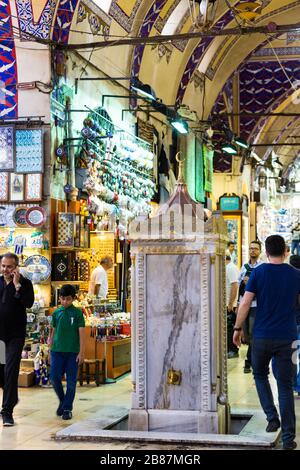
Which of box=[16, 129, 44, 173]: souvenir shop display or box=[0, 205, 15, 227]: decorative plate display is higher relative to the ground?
box=[16, 129, 44, 173]: souvenir shop display

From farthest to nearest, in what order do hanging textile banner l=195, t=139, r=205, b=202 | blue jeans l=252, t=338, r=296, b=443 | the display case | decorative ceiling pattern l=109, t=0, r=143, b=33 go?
the display case
hanging textile banner l=195, t=139, r=205, b=202
decorative ceiling pattern l=109, t=0, r=143, b=33
blue jeans l=252, t=338, r=296, b=443

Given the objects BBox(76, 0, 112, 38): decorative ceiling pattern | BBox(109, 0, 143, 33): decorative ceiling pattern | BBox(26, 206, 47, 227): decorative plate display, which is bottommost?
BBox(26, 206, 47, 227): decorative plate display

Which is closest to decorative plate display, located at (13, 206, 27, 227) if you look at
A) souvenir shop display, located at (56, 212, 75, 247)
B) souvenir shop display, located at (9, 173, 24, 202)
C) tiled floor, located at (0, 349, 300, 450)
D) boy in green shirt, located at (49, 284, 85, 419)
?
souvenir shop display, located at (9, 173, 24, 202)

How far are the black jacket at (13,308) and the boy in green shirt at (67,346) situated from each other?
461 mm

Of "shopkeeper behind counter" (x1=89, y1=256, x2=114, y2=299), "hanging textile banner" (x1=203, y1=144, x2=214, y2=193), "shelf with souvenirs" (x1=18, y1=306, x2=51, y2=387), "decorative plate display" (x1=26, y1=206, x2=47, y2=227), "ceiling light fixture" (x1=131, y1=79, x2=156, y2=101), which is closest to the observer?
"shelf with souvenirs" (x1=18, y1=306, x2=51, y2=387)

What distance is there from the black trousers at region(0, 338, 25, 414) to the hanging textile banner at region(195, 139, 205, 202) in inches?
449

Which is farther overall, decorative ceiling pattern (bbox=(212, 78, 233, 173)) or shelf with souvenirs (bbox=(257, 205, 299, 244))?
shelf with souvenirs (bbox=(257, 205, 299, 244))

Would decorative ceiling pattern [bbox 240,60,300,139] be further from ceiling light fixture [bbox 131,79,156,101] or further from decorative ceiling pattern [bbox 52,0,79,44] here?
decorative ceiling pattern [bbox 52,0,79,44]

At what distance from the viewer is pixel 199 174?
18797 mm

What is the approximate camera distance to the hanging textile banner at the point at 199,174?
60.8 ft

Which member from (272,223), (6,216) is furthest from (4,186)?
(272,223)

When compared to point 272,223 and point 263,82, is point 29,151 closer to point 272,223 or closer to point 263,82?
point 263,82

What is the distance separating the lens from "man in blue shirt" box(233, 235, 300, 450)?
6203 mm

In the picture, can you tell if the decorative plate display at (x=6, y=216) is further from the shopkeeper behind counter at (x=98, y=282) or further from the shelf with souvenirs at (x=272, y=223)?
the shelf with souvenirs at (x=272, y=223)
